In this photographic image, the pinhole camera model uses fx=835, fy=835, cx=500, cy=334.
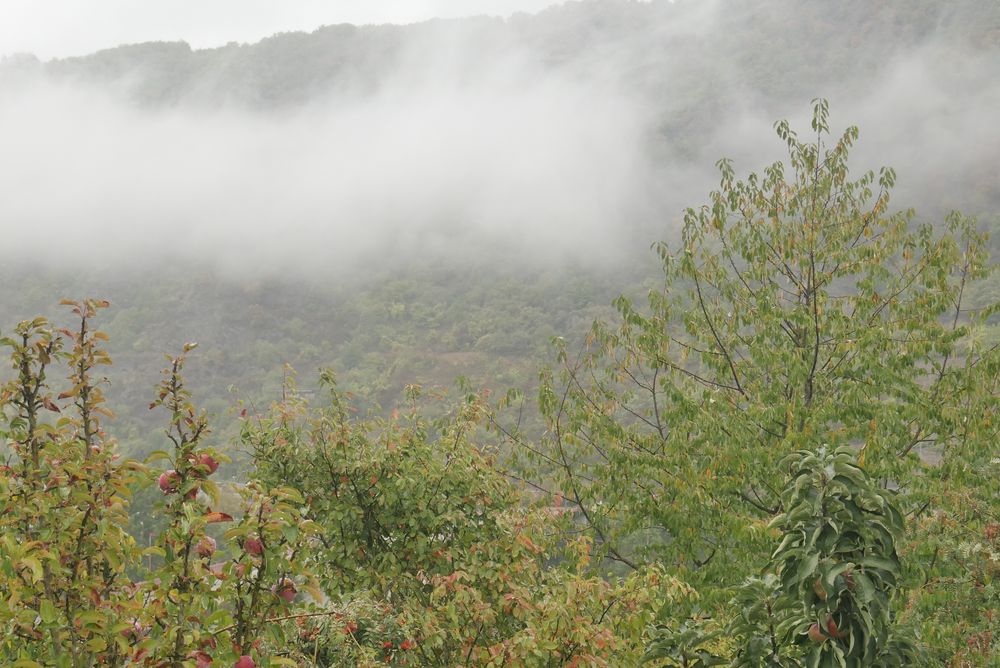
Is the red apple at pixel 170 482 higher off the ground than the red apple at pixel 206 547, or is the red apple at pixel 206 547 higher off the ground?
the red apple at pixel 170 482

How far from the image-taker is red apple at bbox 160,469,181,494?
9.29 ft

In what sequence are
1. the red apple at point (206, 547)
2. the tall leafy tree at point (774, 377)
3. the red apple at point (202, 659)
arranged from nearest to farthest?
the red apple at point (202, 659), the red apple at point (206, 547), the tall leafy tree at point (774, 377)

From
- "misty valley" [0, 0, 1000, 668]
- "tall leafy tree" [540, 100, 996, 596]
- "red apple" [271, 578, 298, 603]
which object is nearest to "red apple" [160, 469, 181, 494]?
"misty valley" [0, 0, 1000, 668]

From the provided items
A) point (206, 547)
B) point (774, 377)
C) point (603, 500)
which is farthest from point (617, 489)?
point (206, 547)

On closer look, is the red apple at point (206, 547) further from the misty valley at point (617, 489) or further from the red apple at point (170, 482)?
the red apple at point (170, 482)

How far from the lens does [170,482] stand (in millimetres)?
2848

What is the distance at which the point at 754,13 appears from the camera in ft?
552

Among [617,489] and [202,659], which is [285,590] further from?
[617,489]

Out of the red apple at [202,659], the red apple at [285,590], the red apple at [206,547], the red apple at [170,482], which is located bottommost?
the red apple at [202,659]

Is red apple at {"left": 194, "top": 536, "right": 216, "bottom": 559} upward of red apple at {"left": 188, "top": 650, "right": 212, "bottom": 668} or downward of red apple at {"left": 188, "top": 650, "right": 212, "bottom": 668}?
upward

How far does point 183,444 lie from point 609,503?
6954 millimetres

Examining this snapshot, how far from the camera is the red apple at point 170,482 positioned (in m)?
2.83

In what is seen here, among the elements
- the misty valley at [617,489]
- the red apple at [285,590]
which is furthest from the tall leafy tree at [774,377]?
the red apple at [285,590]

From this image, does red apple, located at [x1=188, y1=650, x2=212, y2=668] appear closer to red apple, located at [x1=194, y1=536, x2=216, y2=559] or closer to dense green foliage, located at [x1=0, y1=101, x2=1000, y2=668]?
dense green foliage, located at [x1=0, y1=101, x2=1000, y2=668]
